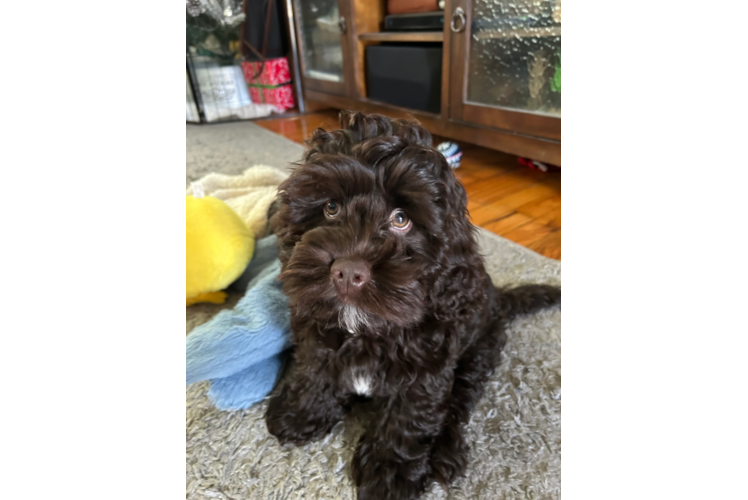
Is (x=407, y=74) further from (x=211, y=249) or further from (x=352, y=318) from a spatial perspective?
(x=352, y=318)

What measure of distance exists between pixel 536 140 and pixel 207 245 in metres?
1.81

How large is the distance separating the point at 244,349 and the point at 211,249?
0.41m

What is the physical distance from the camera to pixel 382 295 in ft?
2.28

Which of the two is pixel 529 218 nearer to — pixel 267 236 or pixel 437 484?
pixel 267 236

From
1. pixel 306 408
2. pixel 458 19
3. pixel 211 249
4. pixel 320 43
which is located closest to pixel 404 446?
pixel 306 408

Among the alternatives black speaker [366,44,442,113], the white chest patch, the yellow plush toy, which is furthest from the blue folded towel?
black speaker [366,44,442,113]

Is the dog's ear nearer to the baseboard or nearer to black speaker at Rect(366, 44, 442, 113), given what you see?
the baseboard

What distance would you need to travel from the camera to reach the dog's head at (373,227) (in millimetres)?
705

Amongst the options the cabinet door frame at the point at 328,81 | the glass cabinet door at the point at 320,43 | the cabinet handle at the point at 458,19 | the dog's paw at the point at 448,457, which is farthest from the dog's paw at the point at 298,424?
the glass cabinet door at the point at 320,43

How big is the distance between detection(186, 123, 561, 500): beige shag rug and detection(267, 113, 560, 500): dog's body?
0.04 meters

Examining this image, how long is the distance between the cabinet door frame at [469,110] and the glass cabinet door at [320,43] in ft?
4.72

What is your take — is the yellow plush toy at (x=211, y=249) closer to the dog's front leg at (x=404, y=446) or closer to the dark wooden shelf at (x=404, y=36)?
the dog's front leg at (x=404, y=446)

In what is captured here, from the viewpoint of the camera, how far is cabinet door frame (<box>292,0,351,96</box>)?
3.36 m

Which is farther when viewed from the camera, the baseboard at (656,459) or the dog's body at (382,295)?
the dog's body at (382,295)
